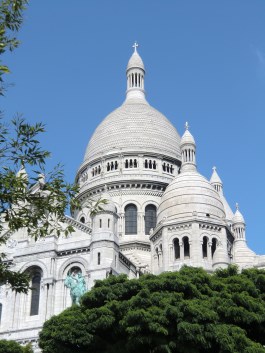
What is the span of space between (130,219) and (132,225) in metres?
0.72

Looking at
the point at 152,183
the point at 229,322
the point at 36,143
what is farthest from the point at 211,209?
the point at 36,143

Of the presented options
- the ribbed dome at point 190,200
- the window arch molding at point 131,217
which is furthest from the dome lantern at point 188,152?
the window arch molding at point 131,217

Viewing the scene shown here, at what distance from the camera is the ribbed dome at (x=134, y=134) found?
2527 inches

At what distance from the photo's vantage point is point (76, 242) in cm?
4428

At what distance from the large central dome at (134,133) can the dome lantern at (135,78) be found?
68 centimetres

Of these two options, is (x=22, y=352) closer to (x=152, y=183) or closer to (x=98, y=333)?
(x=98, y=333)

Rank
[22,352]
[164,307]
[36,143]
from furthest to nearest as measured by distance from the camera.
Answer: [22,352] → [164,307] → [36,143]

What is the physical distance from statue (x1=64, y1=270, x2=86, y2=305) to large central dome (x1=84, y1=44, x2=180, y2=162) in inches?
905

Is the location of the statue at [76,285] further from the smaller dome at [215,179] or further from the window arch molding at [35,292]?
the smaller dome at [215,179]

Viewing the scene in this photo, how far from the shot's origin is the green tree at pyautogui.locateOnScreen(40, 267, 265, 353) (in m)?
25.2

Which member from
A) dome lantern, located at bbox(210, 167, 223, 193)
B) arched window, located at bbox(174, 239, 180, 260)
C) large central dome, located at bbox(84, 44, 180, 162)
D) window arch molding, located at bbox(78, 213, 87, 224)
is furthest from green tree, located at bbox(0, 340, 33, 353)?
dome lantern, located at bbox(210, 167, 223, 193)

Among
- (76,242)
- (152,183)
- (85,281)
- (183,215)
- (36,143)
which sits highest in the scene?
(152,183)

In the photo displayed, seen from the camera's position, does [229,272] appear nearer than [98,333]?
No

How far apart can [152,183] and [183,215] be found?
11.0 meters
